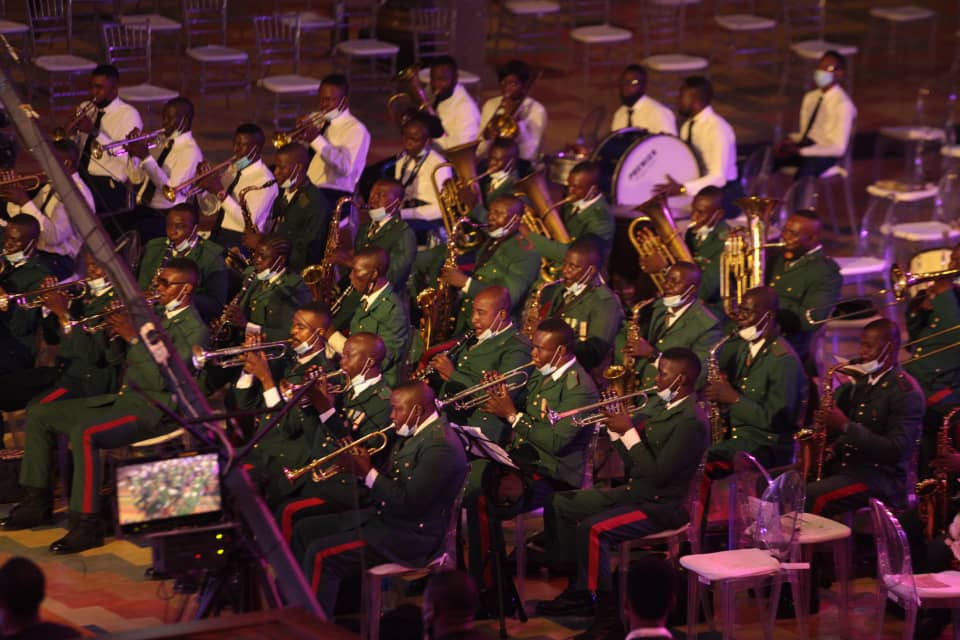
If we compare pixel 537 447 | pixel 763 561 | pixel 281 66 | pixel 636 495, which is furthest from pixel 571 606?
pixel 281 66

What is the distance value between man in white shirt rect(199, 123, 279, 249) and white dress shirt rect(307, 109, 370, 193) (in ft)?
2.07

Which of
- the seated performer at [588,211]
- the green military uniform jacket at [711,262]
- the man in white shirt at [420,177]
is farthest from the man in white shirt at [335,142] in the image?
the green military uniform jacket at [711,262]

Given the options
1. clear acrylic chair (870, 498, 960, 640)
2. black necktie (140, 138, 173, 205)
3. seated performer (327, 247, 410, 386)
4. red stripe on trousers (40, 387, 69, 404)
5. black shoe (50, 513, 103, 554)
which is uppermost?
black necktie (140, 138, 173, 205)

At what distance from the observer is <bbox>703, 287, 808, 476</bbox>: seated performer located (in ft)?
27.8

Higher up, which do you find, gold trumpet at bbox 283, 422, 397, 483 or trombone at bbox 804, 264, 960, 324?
trombone at bbox 804, 264, 960, 324

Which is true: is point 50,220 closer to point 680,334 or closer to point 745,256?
point 680,334

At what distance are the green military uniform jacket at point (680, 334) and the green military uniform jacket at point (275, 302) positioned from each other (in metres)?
1.65

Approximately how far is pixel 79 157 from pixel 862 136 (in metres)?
7.38

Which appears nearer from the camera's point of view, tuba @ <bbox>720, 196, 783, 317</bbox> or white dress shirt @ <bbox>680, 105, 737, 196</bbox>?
tuba @ <bbox>720, 196, 783, 317</bbox>

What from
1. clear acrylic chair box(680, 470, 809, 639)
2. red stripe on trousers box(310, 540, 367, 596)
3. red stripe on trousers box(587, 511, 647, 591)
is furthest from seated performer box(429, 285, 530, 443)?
clear acrylic chair box(680, 470, 809, 639)

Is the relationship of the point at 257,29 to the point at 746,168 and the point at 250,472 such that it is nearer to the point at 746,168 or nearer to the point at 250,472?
the point at 746,168

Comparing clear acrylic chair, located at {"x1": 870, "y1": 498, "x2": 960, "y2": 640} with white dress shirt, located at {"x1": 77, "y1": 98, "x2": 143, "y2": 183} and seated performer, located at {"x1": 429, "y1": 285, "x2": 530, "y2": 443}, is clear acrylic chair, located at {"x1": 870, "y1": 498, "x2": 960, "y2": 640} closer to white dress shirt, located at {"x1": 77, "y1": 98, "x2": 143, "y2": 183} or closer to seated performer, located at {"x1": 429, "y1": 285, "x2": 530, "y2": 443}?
seated performer, located at {"x1": 429, "y1": 285, "x2": 530, "y2": 443}

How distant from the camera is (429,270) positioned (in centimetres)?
1045

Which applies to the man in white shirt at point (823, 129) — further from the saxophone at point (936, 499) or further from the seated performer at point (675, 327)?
the saxophone at point (936, 499)
